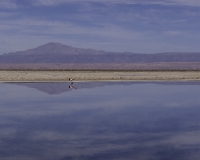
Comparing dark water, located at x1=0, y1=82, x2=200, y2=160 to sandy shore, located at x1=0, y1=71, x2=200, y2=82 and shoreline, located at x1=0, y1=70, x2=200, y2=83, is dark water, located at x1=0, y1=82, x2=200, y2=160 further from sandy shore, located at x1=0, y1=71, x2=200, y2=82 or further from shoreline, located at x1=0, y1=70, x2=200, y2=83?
sandy shore, located at x1=0, y1=71, x2=200, y2=82

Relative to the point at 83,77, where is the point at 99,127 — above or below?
below

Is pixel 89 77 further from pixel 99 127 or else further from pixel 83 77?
pixel 99 127

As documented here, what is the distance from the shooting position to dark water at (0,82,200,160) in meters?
15.2

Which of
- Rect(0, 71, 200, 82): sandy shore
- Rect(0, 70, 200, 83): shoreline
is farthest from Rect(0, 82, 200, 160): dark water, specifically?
Rect(0, 71, 200, 82): sandy shore

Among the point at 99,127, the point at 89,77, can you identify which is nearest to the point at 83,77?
the point at 89,77

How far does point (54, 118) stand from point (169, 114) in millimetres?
6188

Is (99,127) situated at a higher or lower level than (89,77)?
lower

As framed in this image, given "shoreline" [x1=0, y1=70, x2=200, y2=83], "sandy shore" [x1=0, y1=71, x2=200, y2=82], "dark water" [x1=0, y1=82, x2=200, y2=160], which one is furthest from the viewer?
"sandy shore" [x1=0, y1=71, x2=200, y2=82]

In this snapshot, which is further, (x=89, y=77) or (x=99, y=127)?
(x=89, y=77)

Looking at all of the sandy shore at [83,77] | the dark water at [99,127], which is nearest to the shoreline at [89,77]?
the sandy shore at [83,77]

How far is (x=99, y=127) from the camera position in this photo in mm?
19922

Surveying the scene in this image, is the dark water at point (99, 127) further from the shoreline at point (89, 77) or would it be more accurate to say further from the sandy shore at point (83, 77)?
the sandy shore at point (83, 77)

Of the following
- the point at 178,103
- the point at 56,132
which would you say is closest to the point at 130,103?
the point at 178,103

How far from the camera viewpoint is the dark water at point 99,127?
49.8 ft
